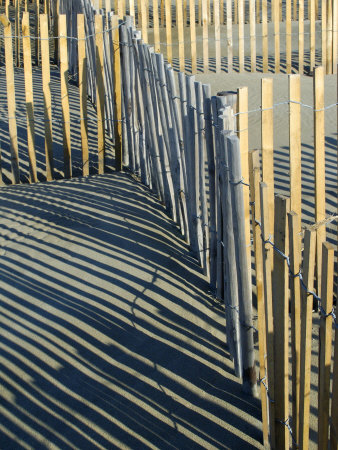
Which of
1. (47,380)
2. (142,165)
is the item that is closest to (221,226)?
(47,380)

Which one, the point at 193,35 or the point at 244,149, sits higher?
the point at 193,35

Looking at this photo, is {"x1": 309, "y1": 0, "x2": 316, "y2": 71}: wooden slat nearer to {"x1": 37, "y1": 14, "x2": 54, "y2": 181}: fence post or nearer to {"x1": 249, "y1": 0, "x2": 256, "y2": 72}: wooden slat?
{"x1": 249, "y1": 0, "x2": 256, "y2": 72}: wooden slat

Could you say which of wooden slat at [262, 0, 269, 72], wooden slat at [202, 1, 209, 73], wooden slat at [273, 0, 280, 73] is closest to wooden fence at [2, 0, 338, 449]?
wooden slat at [202, 1, 209, 73]

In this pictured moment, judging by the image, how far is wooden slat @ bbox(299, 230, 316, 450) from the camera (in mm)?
2656

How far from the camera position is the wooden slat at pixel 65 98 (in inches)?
272

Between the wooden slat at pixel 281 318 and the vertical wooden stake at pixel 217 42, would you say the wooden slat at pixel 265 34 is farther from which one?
the wooden slat at pixel 281 318

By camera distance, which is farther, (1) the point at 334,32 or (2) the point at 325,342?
(1) the point at 334,32

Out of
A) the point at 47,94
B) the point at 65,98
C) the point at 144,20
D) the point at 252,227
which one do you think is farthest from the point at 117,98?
the point at 252,227

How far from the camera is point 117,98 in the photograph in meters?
7.34

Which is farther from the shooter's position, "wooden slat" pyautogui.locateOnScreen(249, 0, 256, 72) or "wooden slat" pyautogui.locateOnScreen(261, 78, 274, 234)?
"wooden slat" pyautogui.locateOnScreen(249, 0, 256, 72)

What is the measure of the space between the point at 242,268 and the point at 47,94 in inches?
154

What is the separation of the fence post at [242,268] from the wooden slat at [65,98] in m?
3.65

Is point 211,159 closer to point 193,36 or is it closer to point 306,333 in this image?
point 306,333

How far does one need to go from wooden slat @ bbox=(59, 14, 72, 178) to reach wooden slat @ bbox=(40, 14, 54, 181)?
0.13m
